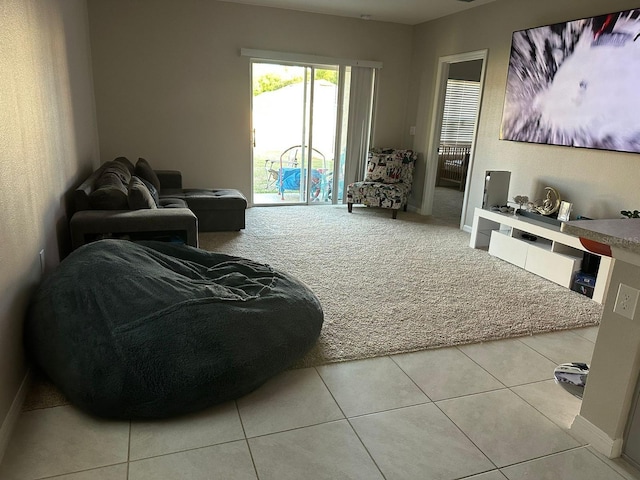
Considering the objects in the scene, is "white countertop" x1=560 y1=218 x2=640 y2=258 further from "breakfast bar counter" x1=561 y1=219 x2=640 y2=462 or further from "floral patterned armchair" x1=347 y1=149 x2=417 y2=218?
"floral patterned armchair" x1=347 y1=149 x2=417 y2=218

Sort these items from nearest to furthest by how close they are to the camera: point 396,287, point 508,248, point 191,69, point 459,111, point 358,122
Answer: point 396,287
point 508,248
point 191,69
point 358,122
point 459,111

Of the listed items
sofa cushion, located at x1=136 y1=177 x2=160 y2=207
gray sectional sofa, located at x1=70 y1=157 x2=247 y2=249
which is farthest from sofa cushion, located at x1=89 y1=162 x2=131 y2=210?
sofa cushion, located at x1=136 y1=177 x2=160 y2=207

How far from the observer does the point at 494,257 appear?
455 cm

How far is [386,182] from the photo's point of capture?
647cm

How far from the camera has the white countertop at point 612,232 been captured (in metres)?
1.65

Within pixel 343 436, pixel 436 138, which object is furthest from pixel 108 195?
pixel 436 138

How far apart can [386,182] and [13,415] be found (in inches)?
211

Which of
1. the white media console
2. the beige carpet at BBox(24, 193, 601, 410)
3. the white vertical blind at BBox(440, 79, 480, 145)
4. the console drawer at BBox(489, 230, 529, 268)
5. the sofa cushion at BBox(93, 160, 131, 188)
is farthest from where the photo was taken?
the white vertical blind at BBox(440, 79, 480, 145)

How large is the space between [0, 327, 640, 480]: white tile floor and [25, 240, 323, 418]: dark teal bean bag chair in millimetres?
110

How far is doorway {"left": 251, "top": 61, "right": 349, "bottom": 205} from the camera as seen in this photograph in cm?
619

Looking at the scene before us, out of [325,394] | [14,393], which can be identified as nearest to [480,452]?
[325,394]

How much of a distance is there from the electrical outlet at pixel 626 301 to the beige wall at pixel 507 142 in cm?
233

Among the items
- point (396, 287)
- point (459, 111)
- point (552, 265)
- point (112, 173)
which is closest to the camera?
point (396, 287)

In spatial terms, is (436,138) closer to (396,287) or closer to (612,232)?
(396,287)
